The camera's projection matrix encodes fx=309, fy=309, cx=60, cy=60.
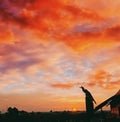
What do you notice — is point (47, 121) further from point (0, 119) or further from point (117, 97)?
point (117, 97)

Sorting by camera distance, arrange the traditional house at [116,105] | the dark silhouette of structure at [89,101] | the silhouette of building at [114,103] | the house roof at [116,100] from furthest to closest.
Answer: the traditional house at [116,105] < the house roof at [116,100] < the silhouette of building at [114,103] < the dark silhouette of structure at [89,101]

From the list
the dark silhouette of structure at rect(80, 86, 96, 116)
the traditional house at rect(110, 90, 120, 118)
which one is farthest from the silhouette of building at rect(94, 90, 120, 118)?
the dark silhouette of structure at rect(80, 86, 96, 116)

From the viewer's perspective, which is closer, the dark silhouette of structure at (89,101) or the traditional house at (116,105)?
the dark silhouette of structure at (89,101)

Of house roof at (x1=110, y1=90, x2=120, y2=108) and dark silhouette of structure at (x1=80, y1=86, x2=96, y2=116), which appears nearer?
dark silhouette of structure at (x1=80, y1=86, x2=96, y2=116)

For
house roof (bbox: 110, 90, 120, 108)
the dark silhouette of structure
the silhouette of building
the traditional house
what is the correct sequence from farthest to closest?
1. the traditional house
2. house roof (bbox: 110, 90, 120, 108)
3. the silhouette of building
4. the dark silhouette of structure

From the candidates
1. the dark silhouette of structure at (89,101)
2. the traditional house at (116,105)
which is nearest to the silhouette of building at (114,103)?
the traditional house at (116,105)

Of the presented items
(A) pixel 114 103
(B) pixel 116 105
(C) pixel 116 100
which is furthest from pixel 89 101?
(A) pixel 114 103

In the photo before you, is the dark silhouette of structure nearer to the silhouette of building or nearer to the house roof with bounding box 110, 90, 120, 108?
the silhouette of building

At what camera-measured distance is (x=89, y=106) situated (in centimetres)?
2666

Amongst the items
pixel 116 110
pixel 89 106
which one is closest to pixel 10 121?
pixel 89 106

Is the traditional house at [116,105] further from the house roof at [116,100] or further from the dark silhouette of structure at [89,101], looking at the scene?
the dark silhouette of structure at [89,101]

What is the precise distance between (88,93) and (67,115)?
2615mm

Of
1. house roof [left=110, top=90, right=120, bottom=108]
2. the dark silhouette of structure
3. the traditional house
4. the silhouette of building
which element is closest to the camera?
the dark silhouette of structure

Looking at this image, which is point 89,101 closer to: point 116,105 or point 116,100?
point 116,100
